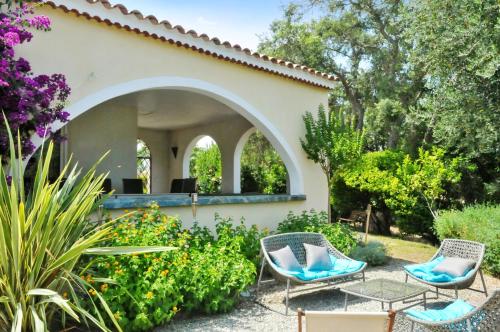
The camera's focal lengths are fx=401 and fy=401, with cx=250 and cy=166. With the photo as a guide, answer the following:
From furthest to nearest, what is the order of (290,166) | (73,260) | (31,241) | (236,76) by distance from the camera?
(290,166)
(236,76)
(73,260)
(31,241)

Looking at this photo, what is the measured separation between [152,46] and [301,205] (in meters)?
4.99

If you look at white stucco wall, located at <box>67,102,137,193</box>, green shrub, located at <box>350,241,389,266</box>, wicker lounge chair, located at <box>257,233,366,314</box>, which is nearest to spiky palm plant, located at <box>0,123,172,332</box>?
wicker lounge chair, located at <box>257,233,366,314</box>

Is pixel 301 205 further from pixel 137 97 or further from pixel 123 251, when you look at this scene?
pixel 123 251

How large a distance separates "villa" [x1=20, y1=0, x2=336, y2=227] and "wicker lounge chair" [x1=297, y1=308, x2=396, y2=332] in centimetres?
409

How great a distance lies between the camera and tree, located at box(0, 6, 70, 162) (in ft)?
15.9

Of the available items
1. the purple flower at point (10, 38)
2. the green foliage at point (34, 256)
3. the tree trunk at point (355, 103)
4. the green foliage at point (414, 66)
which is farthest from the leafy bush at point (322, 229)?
the tree trunk at point (355, 103)

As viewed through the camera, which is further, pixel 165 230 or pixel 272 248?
pixel 272 248

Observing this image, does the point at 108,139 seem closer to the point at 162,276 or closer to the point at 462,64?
the point at 162,276

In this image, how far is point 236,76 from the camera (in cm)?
841

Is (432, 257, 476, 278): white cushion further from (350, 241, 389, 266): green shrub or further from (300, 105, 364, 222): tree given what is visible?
(300, 105, 364, 222): tree

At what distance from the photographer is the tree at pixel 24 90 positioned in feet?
15.9

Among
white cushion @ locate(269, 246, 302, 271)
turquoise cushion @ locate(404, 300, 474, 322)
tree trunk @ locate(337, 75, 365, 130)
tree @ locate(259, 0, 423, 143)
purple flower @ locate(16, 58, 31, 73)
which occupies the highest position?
tree @ locate(259, 0, 423, 143)

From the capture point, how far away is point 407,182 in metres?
12.0

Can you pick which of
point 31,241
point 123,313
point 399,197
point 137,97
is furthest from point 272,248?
point 399,197
